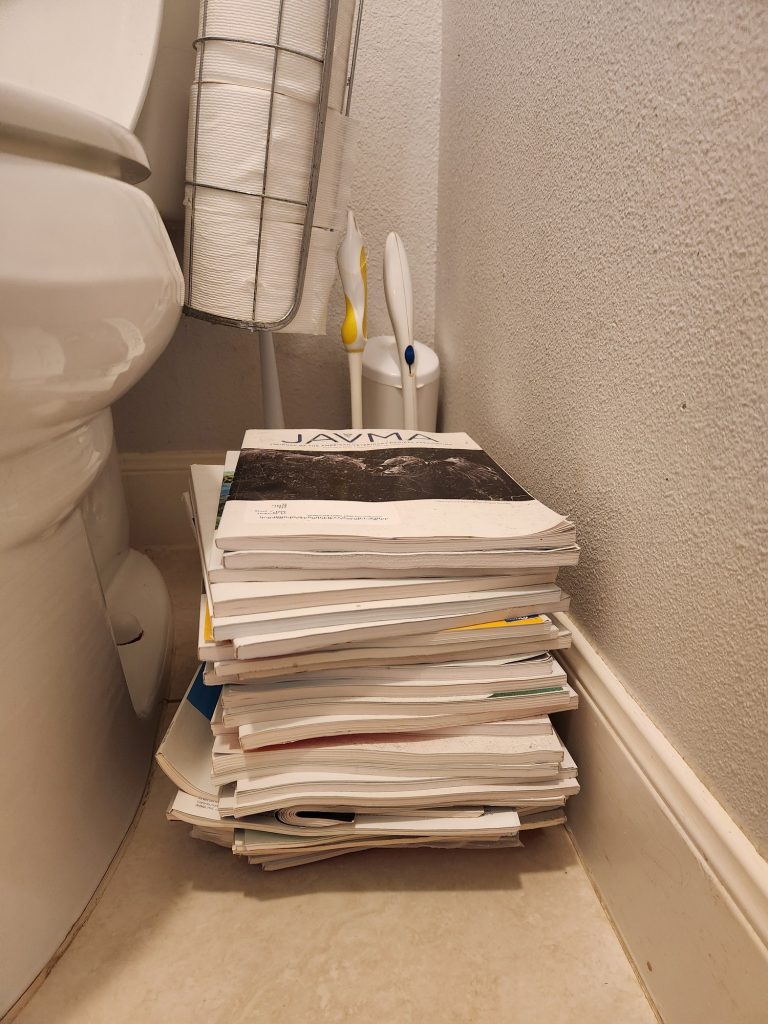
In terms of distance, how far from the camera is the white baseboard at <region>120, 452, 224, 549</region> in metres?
1.05

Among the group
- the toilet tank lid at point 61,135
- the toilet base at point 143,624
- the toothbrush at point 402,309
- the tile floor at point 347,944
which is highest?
the toilet tank lid at point 61,135

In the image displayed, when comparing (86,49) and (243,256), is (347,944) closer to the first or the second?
(243,256)

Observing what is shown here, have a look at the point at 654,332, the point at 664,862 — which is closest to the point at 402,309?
the point at 654,332

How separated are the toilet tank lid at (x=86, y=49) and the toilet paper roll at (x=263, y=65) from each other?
11cm

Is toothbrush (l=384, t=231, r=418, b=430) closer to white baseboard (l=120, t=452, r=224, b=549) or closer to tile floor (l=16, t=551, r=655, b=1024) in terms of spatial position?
white baseboard (l=120, t=452, r=224, b=549)

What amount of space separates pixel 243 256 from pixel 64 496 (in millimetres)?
385

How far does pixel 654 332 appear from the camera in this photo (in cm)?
40

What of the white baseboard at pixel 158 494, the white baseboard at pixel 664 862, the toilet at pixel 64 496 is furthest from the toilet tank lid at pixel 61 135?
the white baseboard at pixel 158 494

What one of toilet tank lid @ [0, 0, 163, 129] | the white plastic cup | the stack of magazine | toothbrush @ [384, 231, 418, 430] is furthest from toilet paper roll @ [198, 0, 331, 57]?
the stack of magazine

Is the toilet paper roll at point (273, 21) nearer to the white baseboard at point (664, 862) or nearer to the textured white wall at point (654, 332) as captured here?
the textured white wall at point (654, 332)

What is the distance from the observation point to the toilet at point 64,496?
11.3 inches

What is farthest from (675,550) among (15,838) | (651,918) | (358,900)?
(15,838)

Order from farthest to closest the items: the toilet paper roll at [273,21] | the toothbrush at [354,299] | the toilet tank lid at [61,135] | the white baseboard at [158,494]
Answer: the white baseboard at [158,494] < the toothbrush at [354,299] < the toilet paper roll at [273,21] < the toilet tank lid at [61,135]

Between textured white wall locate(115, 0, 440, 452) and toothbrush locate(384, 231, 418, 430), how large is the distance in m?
0.14
